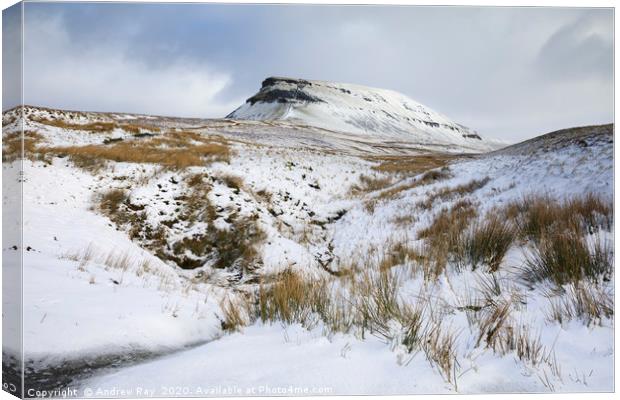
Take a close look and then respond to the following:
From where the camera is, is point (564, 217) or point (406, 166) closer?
point (564, 217)

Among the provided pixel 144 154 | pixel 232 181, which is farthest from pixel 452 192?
pixel 144 154

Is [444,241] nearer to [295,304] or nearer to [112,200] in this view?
[295,304]

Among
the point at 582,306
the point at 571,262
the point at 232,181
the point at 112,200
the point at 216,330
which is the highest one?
the point at 232,181

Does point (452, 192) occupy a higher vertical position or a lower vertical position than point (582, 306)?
higher

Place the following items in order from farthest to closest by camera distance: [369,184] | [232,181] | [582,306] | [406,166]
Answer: [406,166], [369,184], [232,181], [582,306]

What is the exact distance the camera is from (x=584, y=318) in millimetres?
2213

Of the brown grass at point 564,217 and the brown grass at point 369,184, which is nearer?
the brown grass at point 564,217

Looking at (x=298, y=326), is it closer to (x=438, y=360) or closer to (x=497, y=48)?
(x=438, y=360)

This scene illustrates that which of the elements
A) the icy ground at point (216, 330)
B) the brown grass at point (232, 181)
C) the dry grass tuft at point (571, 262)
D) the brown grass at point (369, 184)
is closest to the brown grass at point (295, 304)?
the icy ground at point (216, 330)

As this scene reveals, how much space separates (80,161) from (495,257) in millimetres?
8428

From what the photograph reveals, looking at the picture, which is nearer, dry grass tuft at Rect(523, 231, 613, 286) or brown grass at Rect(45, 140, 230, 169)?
dry grass tuft at Rect(523, 231, 613, 286)

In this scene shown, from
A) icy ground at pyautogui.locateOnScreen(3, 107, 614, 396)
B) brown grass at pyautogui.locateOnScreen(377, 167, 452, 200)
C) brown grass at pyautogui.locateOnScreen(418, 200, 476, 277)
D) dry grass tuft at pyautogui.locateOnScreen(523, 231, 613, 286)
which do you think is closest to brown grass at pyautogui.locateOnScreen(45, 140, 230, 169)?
icy ground at pyautogui.locateOnScreen(3, 107, 614, 396)

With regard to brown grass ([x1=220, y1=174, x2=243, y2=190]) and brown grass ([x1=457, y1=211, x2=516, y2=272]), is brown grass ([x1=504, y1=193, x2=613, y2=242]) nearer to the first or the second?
brown grass ([x1=457, y1=211, x2=516, y2=272])

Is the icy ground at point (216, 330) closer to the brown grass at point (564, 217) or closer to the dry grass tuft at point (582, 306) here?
the dry grass tuft at point (582, 306)
